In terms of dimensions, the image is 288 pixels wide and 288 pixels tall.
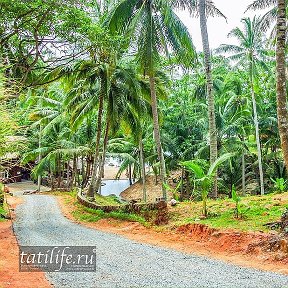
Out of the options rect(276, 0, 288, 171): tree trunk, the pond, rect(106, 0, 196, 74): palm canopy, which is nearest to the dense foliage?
rect(106, 0, 196, 74): palm canopy

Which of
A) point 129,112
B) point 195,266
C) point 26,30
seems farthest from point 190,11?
point 195,266

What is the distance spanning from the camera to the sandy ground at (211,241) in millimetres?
8060

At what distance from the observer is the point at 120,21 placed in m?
15.0

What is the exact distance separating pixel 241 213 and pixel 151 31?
7.83 metres

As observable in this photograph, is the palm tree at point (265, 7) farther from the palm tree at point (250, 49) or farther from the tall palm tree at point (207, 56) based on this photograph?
the palm tree at point (250, 49)

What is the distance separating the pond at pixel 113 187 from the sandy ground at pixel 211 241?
78.4 ft

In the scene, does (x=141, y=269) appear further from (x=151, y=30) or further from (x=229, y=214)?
(x=151, y=30)

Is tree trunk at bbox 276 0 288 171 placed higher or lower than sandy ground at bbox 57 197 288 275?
higher

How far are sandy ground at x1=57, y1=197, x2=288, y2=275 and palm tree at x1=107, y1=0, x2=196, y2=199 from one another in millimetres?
2866

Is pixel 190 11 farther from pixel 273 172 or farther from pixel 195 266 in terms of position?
pixel 273 172

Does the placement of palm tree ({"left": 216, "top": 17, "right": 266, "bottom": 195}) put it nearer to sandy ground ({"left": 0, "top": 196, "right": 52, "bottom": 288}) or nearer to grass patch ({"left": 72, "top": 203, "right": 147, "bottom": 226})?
grass patch ({"left": 72, "top": 203, "right": 147, "bottom": 226})

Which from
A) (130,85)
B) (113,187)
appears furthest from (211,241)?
(113,187)

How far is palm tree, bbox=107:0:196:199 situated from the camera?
14516 millimetres

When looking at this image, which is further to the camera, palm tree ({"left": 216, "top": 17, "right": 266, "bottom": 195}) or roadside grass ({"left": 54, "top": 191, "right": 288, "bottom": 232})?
palm tree ({"left": 216, "top": 17, "right": 266, "bottom": 195})
